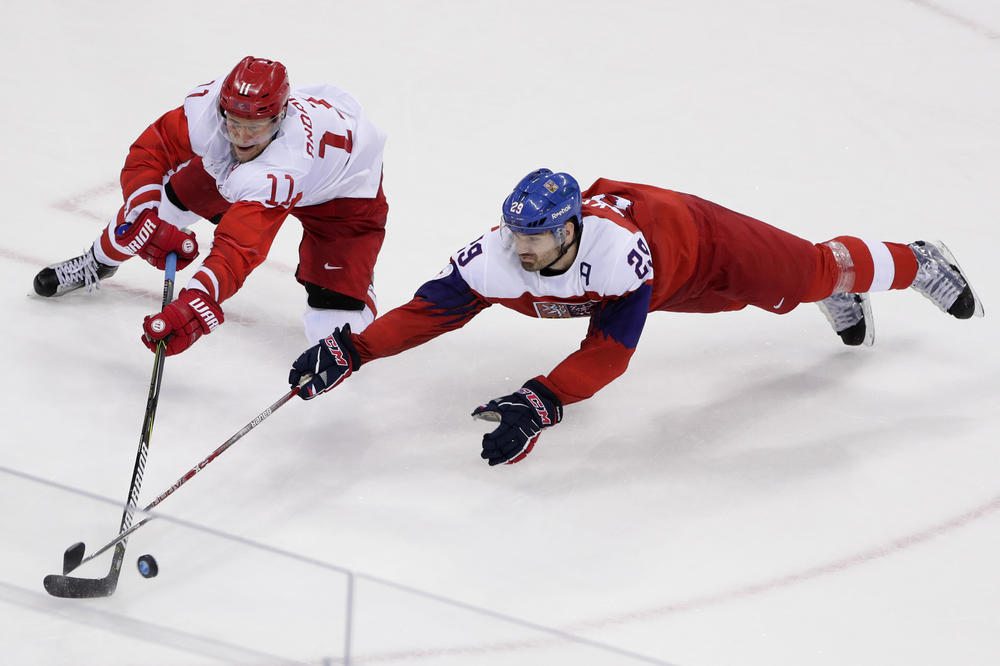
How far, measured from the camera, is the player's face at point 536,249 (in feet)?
11.4

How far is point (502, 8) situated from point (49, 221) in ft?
9.70

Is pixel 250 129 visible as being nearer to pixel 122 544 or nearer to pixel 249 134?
pixel 249 134

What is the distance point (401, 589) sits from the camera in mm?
2527

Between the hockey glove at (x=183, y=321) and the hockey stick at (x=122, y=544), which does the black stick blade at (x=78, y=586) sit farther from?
the hockey glove at (x=183, y=321)

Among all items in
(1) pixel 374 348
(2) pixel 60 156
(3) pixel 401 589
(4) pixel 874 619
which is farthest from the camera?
(2) pixel 60 156

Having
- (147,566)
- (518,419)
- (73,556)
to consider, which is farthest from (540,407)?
(73,556)

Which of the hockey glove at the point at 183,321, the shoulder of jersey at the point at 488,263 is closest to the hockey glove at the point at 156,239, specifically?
the hockey glove at the point at 183,321

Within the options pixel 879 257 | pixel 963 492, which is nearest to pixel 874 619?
pixel 963 492

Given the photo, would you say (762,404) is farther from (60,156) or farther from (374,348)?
(60,156)

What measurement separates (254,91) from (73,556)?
56.7 inches

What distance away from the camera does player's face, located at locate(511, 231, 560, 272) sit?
347 cm

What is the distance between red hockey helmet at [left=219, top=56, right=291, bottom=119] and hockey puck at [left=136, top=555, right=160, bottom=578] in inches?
53.7

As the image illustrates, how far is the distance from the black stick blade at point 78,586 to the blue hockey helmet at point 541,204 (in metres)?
1.42

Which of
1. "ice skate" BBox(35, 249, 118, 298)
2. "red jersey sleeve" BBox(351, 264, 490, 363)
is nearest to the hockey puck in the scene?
"red jersey sleeve" BBox(351, 264, 490, 363)
